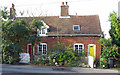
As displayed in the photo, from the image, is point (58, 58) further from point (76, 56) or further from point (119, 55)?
point (119, 55)

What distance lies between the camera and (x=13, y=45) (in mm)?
16672

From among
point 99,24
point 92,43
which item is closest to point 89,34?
point 92,43

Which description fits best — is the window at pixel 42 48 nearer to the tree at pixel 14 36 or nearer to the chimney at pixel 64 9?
the tree at pixel 14 36

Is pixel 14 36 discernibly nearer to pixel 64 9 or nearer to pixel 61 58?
pixel 61 58

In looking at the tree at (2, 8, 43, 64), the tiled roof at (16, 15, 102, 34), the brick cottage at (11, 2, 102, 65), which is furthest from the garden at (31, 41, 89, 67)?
the tiled roof at (16, 15, 102, 34)

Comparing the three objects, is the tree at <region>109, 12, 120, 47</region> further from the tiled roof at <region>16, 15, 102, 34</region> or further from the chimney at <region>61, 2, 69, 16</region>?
the chimney at <region>61, 2, 69, 16</region>

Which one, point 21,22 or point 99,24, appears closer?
point 21,22

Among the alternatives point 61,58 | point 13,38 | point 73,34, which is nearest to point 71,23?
point 73,34

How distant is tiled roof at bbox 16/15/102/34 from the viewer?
65.9 ft

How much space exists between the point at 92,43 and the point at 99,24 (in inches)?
128

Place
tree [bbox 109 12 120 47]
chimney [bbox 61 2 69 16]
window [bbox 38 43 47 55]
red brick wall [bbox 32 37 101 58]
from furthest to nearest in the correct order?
chimney [bbox 61 2 69 16] < window [bbox 38 43 47 55] < red brick wall [bbox 32 37 101 58] < tree [bbox 109 12 120 47]

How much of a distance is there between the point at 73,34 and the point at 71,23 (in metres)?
2.77

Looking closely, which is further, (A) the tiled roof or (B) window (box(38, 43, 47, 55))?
(A) the tiled roof

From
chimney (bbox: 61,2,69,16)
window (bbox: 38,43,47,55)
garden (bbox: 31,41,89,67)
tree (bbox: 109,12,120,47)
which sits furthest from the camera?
chimney (bbox: 61,2,69,16)
